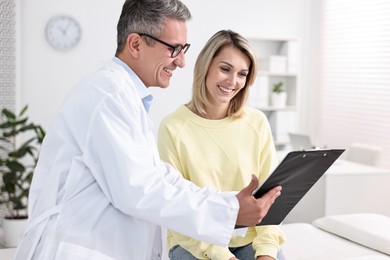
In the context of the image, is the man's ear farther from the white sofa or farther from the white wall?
the white wall

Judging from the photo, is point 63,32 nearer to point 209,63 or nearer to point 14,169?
point 14,169

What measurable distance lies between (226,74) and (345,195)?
2.13m

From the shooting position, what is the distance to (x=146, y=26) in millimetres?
1560

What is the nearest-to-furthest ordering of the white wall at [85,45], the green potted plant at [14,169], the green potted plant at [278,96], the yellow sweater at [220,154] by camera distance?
the yellow sweater at [220,154] → the green potted plant at [14,169] → the white wall at [85,45] → the green potted plant at [278,96]

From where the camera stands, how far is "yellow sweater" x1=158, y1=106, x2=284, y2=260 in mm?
2070

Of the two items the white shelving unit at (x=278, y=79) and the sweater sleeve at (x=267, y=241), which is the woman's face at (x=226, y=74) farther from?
the white shelving unit at (x=278, y=79)

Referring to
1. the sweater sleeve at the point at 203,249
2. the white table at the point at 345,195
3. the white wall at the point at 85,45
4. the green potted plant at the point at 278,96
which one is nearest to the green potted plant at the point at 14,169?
the white wall at the point at 85,45

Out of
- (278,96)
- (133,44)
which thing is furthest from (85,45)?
(133,44)

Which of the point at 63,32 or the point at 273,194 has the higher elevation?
the point at 63,32

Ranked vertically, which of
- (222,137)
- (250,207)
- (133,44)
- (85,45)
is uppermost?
(85,45)

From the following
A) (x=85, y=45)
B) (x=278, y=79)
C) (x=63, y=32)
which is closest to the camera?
(x=63, y=32)

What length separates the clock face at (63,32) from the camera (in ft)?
16.8

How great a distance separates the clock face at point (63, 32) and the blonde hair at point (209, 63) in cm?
322

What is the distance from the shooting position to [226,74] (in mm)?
2189
